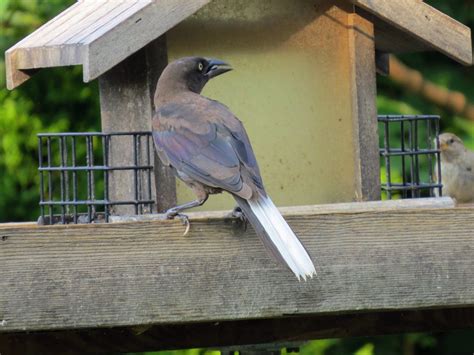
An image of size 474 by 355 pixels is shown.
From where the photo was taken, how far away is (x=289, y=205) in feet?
12.5

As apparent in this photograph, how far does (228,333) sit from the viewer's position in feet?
11.3

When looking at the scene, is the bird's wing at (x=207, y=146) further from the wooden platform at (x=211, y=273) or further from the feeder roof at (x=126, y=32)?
the feeder roof at (x=126, y=32)

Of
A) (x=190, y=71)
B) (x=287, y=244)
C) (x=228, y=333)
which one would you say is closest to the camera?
(x=287, y=244)

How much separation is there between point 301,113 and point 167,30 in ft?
2.20

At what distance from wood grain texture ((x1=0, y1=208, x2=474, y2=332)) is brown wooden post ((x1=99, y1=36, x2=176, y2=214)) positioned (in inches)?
23.2

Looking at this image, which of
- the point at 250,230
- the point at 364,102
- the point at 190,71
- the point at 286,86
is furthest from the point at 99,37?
the point at 364,102

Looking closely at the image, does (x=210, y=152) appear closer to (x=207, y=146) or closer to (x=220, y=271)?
(x=207, y=146)

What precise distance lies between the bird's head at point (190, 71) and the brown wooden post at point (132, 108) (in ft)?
0.34

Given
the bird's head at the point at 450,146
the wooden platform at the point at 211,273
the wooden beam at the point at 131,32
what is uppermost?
the wooden beam at the point at 131,32

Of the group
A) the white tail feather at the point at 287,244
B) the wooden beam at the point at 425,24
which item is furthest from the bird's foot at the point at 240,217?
the wooden beam at the point at 425,24

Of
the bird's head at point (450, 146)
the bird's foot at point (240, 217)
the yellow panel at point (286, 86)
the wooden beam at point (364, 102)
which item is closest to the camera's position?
the bird's foot at point (240, 217)

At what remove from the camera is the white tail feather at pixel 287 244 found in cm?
282

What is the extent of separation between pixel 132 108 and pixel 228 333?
2.52ft

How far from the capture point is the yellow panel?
12.4ft
